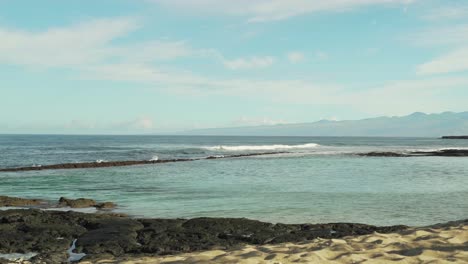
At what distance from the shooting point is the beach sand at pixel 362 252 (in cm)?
815

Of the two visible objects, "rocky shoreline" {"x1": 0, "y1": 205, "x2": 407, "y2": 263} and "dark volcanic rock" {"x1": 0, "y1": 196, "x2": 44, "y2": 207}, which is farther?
"dark volcanic rock" {"x1": 0, "y1": 196, "x2": 44, "y2": 207}

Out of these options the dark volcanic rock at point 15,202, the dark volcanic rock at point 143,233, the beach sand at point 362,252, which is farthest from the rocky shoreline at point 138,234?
the dark volcanic rock at point 15,202

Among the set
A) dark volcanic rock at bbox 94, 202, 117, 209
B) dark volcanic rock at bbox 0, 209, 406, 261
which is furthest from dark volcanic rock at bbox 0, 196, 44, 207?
dark volcanic rock at bbox 0, 209, 406, 261

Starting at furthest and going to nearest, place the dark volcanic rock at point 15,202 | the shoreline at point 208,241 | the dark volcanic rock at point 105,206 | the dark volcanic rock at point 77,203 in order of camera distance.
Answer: the dark volcanic rock at point 15,202
the dark volcanic rock at point 77,203
the dark volcanic rock at point 105,206
the shoreline at point 208,241

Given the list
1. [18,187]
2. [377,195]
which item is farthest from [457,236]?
[18,187]

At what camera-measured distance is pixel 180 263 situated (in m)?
8.25

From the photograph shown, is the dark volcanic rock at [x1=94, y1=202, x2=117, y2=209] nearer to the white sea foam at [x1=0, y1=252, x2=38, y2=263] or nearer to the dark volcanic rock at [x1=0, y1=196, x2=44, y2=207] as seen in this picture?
the dark volcanic rock at [x1=0, y1=196, x2=44, y2=207]

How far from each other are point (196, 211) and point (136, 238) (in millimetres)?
5288

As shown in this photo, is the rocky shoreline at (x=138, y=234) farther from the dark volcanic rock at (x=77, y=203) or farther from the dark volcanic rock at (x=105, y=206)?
the dark volcanic rock at (x=77, y=203)

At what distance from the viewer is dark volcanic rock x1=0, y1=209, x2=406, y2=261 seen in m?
11.5

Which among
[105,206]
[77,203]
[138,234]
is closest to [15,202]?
[77,203]

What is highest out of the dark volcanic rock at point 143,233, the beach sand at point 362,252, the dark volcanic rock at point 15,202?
the beach sand at point 362,252

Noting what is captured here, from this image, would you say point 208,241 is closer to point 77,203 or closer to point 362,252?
point 362,252

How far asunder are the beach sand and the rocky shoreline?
1.72m
